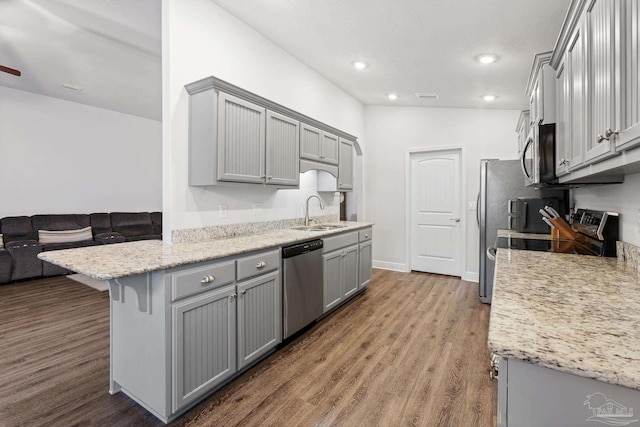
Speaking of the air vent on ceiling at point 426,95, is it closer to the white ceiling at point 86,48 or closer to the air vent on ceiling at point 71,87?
the white ceiling at point 86,48

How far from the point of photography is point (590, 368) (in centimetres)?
67

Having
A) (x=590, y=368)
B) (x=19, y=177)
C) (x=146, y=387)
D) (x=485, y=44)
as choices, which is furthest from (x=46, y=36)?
(x=590, y=368)

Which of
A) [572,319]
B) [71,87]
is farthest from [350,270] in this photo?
[71,87]

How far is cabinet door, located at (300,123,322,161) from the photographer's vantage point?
338cm

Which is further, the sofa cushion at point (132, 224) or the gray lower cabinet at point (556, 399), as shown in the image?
the sofa cushion at point (132, 224)

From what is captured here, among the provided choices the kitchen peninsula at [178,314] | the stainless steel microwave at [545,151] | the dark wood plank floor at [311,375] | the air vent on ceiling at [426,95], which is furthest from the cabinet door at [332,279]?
the air vent on ceiling at [426,95]

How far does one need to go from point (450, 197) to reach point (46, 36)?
215 inches

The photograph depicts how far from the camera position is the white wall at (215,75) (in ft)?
8.09

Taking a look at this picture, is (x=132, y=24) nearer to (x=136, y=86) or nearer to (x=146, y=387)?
(x=136, y=86)

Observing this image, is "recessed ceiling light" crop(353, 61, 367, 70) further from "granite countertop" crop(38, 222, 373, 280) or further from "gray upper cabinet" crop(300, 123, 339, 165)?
"granite countertop" crop(38, 222, 373, 280)

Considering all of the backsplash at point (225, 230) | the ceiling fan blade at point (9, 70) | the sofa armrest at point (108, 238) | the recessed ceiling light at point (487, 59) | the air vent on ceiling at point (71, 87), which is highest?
the air vent on ceiling at point (71, 87)

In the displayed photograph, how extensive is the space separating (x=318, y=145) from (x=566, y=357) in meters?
3.20

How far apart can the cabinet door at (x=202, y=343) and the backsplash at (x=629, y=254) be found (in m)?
2.18

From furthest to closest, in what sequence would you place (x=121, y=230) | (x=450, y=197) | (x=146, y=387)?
(x=121, y=230), (x=450, y=197), (x=146, y=387)
